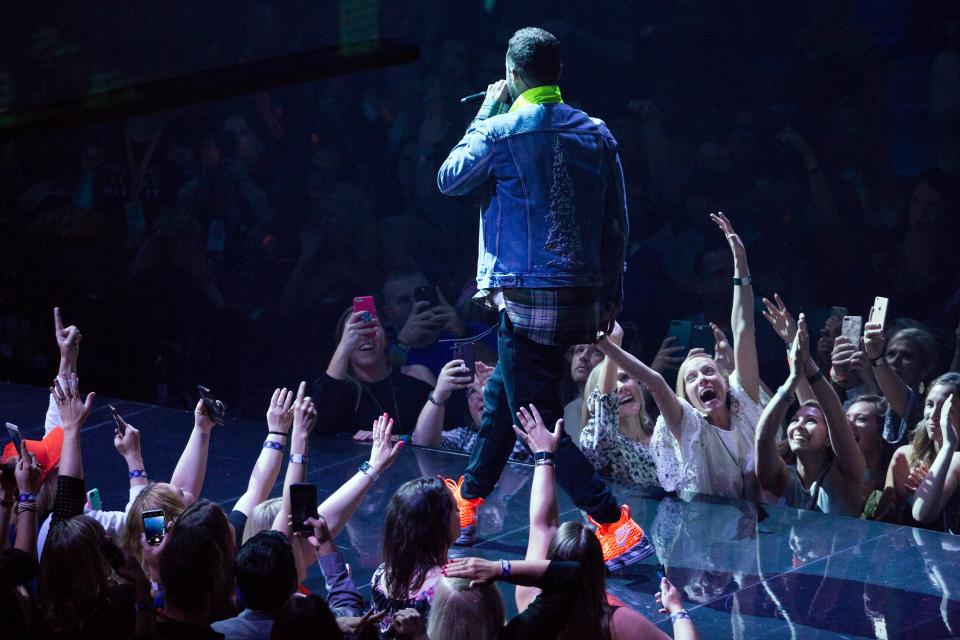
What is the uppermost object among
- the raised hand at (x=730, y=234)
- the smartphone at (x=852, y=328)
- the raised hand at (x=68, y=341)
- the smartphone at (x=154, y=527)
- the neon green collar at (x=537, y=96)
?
the neon green collar at (x=537, y=96)

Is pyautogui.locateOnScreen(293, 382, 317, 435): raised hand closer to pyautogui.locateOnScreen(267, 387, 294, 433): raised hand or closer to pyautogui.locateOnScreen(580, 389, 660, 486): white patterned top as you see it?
pyautogui.locateOnScreen(267, 387, 294, 433): raised hand

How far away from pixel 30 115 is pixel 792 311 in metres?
5.65

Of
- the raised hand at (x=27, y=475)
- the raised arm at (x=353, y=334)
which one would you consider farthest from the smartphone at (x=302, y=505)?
the raised arm at (x=353, y=334)

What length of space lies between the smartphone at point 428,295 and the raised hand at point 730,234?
1.74 meters

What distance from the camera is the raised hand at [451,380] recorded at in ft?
21.8

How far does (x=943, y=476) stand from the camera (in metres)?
5.15

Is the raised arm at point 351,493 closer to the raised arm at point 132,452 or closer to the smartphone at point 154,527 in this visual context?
the smartphone at point 154,527

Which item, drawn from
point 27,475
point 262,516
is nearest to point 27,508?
point 27,475

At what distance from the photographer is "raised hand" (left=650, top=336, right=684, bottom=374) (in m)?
6.13

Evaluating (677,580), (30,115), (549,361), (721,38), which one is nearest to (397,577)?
(549,361)

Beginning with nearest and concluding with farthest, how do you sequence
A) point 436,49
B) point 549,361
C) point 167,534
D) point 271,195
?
point 167,534
point 549,361
point 436,49
point 271,195

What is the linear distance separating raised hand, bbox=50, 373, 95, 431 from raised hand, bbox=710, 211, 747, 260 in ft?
10.1

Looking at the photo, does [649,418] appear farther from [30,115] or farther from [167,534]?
[30,115]

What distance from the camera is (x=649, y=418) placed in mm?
5977
